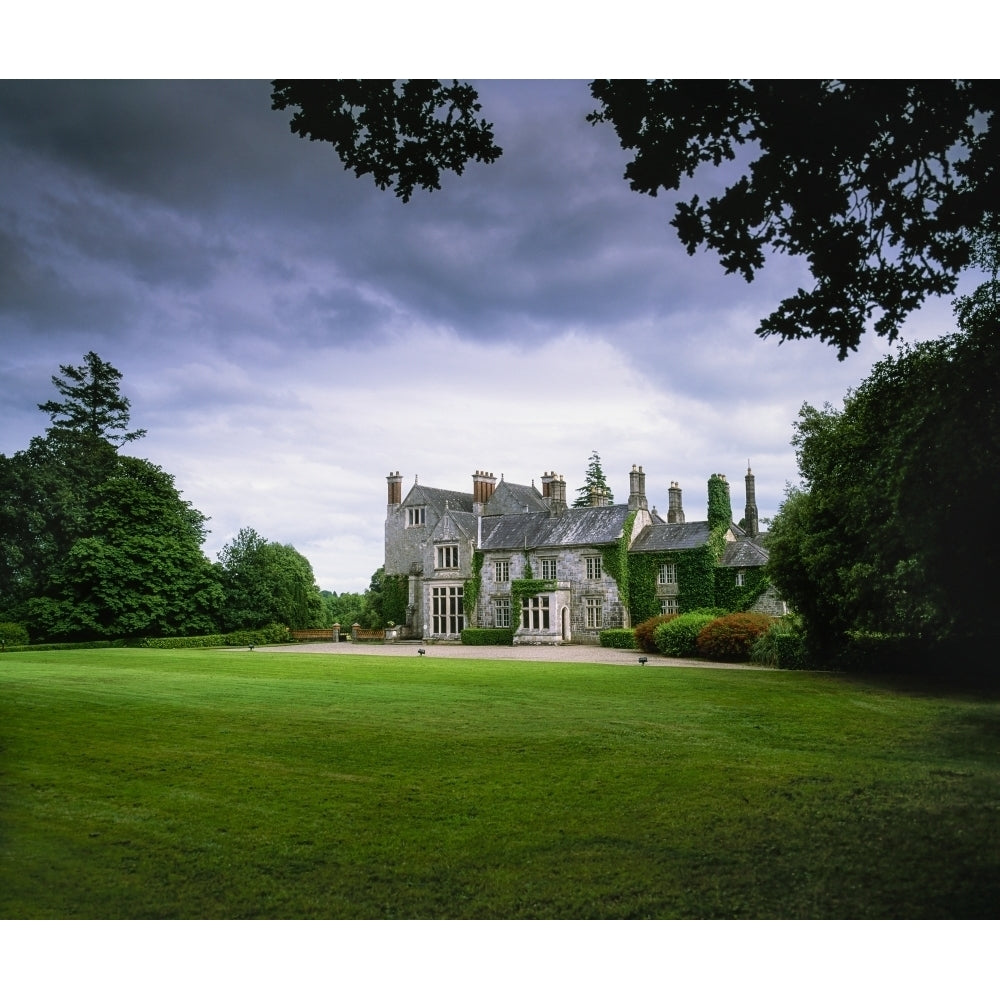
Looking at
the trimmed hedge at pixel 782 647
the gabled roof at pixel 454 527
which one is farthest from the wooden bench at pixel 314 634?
the trimmed hedge at pixel 782 647

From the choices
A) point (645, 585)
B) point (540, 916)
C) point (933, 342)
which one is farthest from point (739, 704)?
point (645, 585)

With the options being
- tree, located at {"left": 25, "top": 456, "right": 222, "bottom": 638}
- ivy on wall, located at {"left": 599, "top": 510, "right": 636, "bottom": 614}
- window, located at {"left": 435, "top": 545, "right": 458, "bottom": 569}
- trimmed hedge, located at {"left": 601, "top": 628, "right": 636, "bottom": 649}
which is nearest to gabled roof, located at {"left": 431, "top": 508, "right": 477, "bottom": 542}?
window, located at {"left": 435, "top": 545, "right": 458, "bottom": 569}

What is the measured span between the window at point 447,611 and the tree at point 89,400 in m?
22.1

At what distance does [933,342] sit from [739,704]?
10.4ft

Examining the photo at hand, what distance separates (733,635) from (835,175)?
10.6 meters

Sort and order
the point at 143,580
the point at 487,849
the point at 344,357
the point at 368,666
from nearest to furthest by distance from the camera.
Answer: the point at 487,849
the point at 344,357
the point at 143,580
the point at 368,666

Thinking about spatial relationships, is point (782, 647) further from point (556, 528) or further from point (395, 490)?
point (395, 490)

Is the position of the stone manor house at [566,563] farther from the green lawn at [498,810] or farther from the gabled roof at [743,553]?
the green lawn at [498,810]

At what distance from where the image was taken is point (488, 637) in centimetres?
2481

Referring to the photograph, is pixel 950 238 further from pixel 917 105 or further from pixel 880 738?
pixel 880 738

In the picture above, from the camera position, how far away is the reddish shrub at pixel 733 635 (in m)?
14.0

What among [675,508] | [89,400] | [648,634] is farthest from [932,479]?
[675,508]

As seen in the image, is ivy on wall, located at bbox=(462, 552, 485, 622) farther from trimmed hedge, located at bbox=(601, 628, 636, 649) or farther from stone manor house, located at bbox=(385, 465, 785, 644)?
trimmed hedge, located at bbox=(601, 628, 636, 649)

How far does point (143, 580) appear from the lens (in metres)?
7.54
